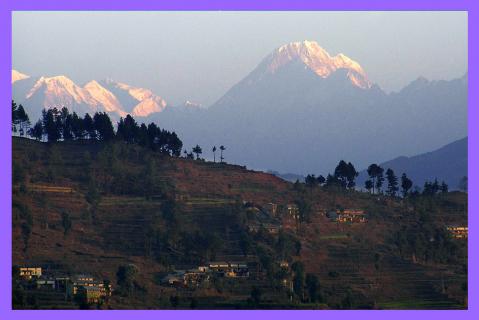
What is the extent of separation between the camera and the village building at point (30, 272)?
2633 inches

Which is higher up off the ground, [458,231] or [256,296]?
[458,231]

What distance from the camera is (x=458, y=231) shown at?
8044cm

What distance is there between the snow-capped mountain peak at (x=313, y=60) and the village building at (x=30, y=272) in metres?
17.9

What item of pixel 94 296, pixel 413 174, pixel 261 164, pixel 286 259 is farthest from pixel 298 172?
pixel 94 296

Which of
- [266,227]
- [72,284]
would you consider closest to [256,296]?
[72,284]

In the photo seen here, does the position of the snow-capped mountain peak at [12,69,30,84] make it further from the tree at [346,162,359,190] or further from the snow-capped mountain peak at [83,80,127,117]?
the tree at [346,162,359,190]

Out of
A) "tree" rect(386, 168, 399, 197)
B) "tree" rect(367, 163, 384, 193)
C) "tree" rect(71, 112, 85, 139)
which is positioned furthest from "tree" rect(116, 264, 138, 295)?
"tree" rect(386, 168, 399, 197)

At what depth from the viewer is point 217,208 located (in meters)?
78.9

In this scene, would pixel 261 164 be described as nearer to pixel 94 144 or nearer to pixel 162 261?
pixel 94 144

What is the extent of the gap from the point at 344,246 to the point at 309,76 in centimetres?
1939

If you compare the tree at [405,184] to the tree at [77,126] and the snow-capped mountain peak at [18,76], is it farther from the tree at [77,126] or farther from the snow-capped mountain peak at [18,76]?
the snow-capped mountain peak at [18,76]

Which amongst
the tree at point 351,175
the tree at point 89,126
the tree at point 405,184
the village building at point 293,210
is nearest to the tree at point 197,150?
the tree at point 89,126

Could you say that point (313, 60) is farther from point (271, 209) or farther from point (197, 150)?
point (197, 150)

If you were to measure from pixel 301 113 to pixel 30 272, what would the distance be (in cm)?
2834
